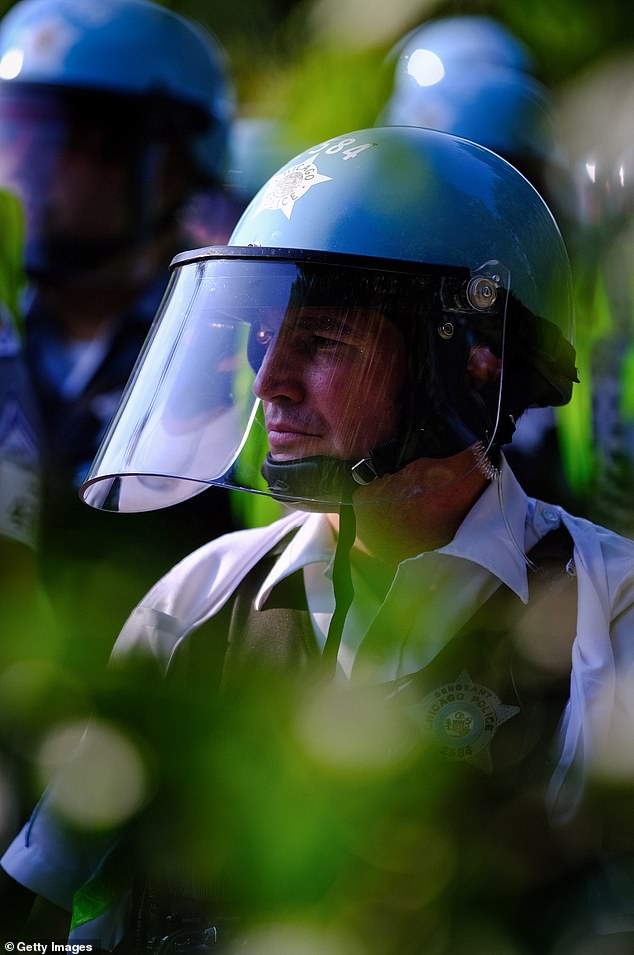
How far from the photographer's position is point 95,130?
10.9 ft

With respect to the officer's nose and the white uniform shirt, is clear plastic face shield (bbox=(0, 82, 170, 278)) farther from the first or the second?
the officer's nose

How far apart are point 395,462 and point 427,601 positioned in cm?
17

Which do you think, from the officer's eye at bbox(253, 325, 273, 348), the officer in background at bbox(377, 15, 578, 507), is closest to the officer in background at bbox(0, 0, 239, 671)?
the officer in background at bbox(377, 15, 578, 507)

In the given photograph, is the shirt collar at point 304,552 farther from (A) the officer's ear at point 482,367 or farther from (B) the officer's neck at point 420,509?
(A) the officer's ear at point 482,367

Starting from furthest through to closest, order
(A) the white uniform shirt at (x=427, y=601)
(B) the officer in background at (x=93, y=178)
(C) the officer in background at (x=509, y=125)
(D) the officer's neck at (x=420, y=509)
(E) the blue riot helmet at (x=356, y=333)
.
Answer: (B) the officer in background at (x=93, y=178) → (C) the officer in background at (x=509, y=125) → (D) the officer's neck at (x=420, y=509) → (E) the blue riot helmet at (x=356, y=333) → (A) the white uniform shirt at (x=427, y=601)

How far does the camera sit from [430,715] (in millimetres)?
1279

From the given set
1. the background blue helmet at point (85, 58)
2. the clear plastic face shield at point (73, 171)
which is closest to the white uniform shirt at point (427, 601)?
the clear plastic face shield at point (73, 171)

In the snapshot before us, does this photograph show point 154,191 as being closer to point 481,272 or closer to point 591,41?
point 481,272

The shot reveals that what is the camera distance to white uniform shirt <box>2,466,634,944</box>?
1229mm

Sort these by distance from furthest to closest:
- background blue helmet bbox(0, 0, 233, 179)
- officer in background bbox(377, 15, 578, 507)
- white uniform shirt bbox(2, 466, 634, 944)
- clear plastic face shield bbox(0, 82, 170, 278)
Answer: background blue helmet bbox(0, 0, 233, 179), clear plastic face shield bbox(0, 82, 170, 278), officer in background bbox(377, 15, 578, 507), white uniform shirt bbox(2, 466, 634, 944)

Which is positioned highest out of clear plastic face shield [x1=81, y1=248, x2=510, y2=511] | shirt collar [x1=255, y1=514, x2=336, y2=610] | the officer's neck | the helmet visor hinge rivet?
the helmet visor hinge rivet

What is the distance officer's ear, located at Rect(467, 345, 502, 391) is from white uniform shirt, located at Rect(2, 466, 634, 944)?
A: 150mm

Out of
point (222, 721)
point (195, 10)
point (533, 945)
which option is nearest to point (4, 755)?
point (222, 721)

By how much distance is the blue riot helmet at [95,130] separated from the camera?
3.16 meters
